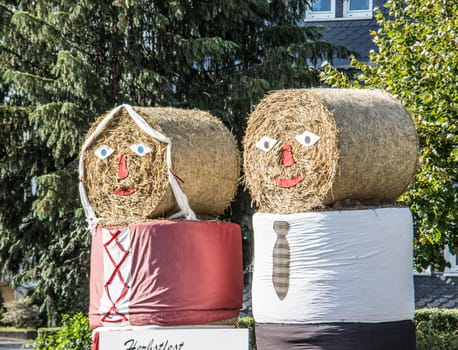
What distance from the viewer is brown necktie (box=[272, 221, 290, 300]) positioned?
745 cm

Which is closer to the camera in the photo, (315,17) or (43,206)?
(43,206)

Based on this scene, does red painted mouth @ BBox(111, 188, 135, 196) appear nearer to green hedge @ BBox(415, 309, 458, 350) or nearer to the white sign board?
the white sign board

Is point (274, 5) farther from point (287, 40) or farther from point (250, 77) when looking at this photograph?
point (250, 77)

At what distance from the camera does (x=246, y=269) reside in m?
15.2

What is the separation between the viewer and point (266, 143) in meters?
7.94

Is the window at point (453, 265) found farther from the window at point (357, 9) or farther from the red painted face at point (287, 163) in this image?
the red painted face at point (287, 163)

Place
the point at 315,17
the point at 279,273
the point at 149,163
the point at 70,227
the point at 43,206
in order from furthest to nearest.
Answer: the point at 315,17 < the point at 70,227 < the point at 43,206 < the point at 149,163 < the point at 279,273

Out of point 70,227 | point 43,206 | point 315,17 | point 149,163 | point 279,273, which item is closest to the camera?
point 279,273

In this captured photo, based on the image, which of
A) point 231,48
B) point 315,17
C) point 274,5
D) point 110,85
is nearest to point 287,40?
point 274,5

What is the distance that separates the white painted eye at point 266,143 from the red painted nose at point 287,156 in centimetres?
13

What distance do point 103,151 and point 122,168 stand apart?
0.97 ft

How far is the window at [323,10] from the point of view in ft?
64.6

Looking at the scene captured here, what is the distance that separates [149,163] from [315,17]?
12.1 metres

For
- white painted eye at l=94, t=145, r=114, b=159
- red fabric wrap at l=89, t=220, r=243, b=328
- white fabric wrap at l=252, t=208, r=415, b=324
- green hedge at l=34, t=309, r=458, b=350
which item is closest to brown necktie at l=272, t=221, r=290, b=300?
white fabric wrap at l=252, t=208, r=415, b=324
